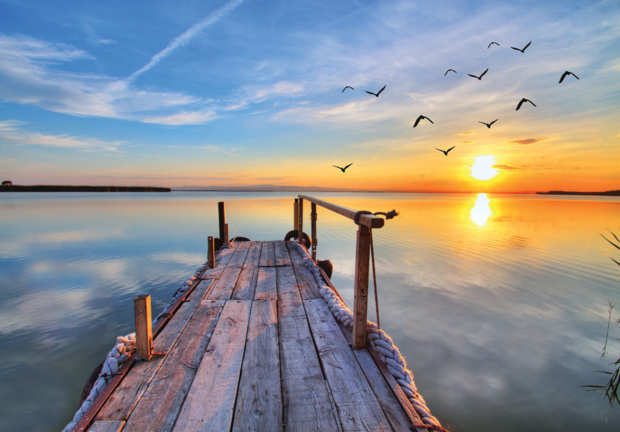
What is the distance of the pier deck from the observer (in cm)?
188

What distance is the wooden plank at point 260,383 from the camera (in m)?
1.88

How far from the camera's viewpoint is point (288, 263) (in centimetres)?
621

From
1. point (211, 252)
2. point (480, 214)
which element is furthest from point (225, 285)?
point (480, 214)

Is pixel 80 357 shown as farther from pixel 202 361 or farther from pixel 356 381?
pixel 356 381

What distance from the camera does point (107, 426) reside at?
184 centimetres

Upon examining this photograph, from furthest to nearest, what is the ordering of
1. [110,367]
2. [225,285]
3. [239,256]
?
[239,256] → [225,285] → [110,367]

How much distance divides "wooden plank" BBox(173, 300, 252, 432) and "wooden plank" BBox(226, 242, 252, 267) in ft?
9.67

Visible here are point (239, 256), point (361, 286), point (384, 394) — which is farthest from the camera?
point (239, 256)

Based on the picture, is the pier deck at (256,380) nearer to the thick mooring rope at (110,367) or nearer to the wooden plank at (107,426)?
the wooden plank at (107,426)

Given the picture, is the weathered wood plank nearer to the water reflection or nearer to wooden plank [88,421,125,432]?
wooden plank [88,421,125,432]

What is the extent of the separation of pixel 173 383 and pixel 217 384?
367 mm

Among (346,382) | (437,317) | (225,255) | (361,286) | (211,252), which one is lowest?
(437,317)

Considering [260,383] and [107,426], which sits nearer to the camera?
[107,426]

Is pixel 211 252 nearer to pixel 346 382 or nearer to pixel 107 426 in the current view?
pixel 107 426
